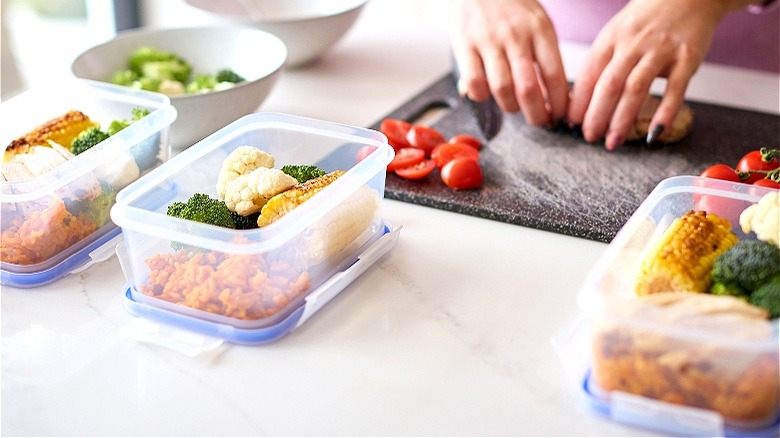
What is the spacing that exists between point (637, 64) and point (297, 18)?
28.4 inches

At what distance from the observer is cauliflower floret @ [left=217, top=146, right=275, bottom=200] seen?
1.24 meters

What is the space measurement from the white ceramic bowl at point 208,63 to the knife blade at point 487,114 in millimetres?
388

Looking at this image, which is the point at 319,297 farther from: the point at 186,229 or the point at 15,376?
the point at 15,376

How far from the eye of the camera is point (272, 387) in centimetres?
105

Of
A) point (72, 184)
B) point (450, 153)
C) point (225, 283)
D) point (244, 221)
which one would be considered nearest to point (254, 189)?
point (244, 221)

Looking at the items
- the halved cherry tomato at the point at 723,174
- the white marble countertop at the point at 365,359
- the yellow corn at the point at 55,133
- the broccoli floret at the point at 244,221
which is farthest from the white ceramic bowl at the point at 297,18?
the halved cherry tomato at the point at 723,174

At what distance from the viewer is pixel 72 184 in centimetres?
126

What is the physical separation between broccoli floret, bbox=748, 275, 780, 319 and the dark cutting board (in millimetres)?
364

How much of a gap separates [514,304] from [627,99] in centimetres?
61

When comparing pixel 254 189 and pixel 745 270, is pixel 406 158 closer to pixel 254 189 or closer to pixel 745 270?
pixel 254 189

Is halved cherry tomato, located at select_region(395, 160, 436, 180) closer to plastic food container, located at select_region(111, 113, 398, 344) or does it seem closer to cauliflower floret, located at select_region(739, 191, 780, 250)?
plastic food container, located at select_region(111, 113, 398, 344)

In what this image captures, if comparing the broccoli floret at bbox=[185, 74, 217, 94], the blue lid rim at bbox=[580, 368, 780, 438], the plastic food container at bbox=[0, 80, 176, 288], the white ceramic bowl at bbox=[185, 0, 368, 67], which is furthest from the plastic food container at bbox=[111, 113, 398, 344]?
the white ceramic bowl at bbox=[185, 0, 368, 67]

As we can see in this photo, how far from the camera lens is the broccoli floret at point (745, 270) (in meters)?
1.03

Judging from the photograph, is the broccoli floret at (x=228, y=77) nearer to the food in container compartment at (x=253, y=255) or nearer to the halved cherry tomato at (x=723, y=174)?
the food in container compartment at (x=253, y=255)
